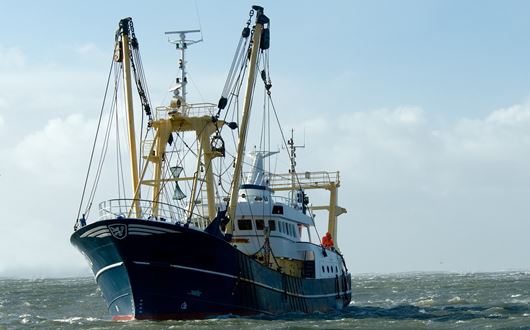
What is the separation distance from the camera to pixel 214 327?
3161 cm

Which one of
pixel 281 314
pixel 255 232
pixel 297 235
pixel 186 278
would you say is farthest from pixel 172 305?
pixel 297 235

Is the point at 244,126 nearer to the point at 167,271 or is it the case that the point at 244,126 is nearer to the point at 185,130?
the point at 185,130

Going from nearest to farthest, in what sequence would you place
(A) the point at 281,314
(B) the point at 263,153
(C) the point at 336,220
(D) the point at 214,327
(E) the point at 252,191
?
1. (D) the point at 214,327
2. (A) the point at 281,314
3. (E) the point at 252,191
4. (B) the point at 263,153
5. (C) the point at 336,220

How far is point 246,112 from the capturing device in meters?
41.2

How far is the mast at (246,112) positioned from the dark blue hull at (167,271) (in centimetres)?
414

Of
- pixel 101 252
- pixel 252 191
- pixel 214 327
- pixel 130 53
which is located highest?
pixel 130 53

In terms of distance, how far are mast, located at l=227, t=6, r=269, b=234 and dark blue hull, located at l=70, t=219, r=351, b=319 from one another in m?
4.14

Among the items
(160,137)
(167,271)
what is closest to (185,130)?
(160,137)

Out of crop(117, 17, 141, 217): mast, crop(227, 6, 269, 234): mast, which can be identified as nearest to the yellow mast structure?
crop(117, 17, 141, 217): mast

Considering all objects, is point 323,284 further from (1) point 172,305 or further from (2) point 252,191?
(1) point 172,305

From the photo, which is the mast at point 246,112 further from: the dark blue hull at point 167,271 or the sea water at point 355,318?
the sea water at point 355,318

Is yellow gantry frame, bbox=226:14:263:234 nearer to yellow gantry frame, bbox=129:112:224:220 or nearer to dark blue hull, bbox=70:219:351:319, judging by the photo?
yellow gantry frame, bbox=129:112:224:220

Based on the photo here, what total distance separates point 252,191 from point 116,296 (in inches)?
439

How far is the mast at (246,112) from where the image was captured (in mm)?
39281
